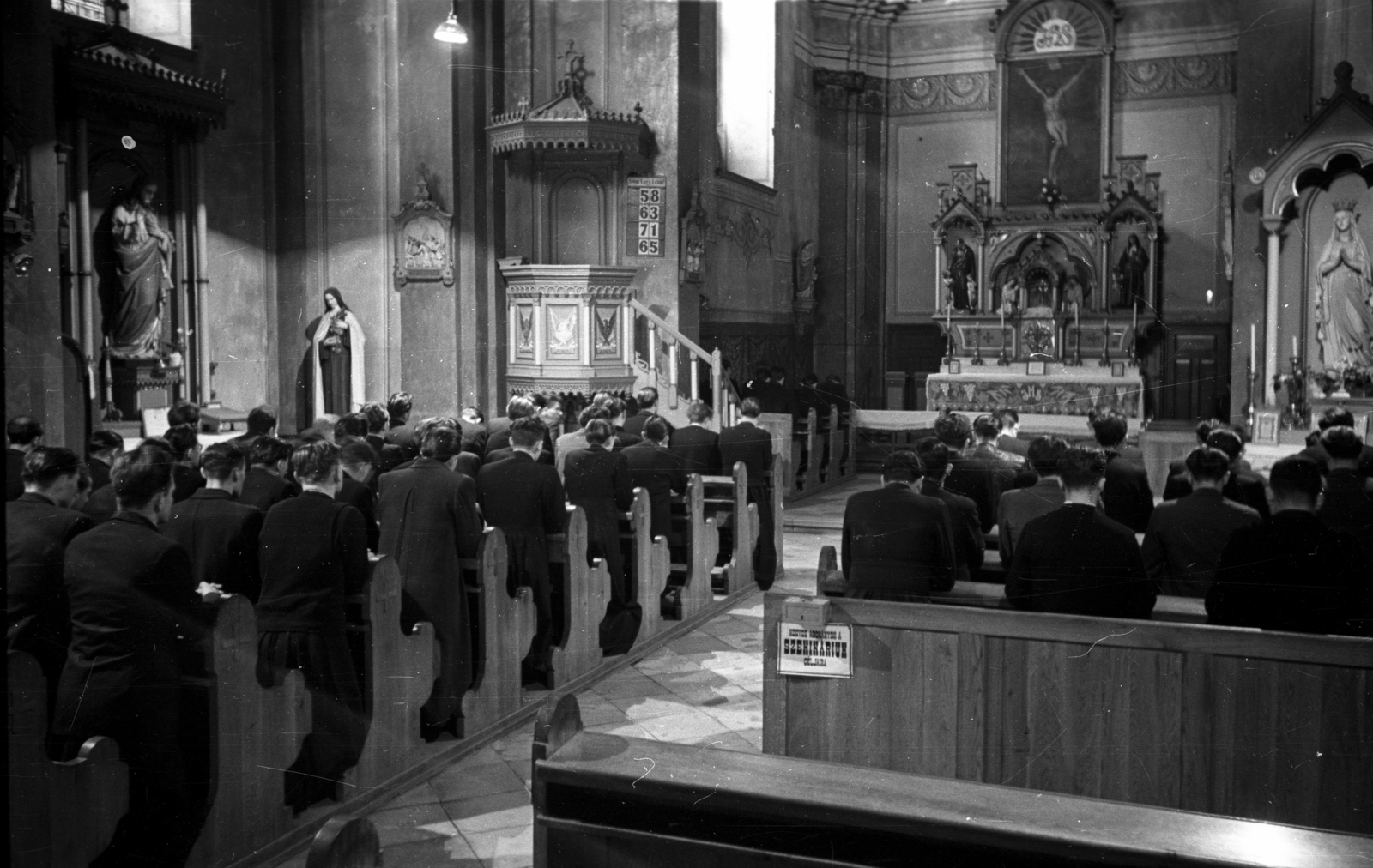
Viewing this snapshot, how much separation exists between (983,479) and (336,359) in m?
7.21

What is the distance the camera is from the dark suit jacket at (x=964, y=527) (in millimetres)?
4762

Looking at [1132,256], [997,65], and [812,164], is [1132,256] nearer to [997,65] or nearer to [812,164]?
[812,164]

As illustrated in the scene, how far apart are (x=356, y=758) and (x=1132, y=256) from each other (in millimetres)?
11046

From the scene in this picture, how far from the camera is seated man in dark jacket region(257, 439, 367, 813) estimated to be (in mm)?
4172

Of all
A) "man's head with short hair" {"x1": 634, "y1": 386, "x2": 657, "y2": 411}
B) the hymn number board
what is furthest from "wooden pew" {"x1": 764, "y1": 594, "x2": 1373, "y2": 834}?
the hymn number board

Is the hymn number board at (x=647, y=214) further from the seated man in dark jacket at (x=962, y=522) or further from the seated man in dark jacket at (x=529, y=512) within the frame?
the seated man in dark jacket at (x=962, y=522)

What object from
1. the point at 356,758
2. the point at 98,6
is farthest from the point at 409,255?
the point at 356,758

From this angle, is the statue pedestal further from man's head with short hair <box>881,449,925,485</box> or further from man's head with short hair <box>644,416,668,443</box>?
man's head with short hair <box>881,449,925,485</box>

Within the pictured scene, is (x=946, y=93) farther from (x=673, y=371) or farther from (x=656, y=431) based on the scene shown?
(x=673, y=371)

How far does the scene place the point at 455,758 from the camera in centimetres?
494

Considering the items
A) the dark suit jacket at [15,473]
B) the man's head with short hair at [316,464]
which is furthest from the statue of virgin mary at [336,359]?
the dark suit jacket at [15,473]

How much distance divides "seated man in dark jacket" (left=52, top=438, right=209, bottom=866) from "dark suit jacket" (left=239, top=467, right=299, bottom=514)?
1.36 metres

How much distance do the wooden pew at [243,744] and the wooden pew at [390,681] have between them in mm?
438

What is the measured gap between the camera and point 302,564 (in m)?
4.18
